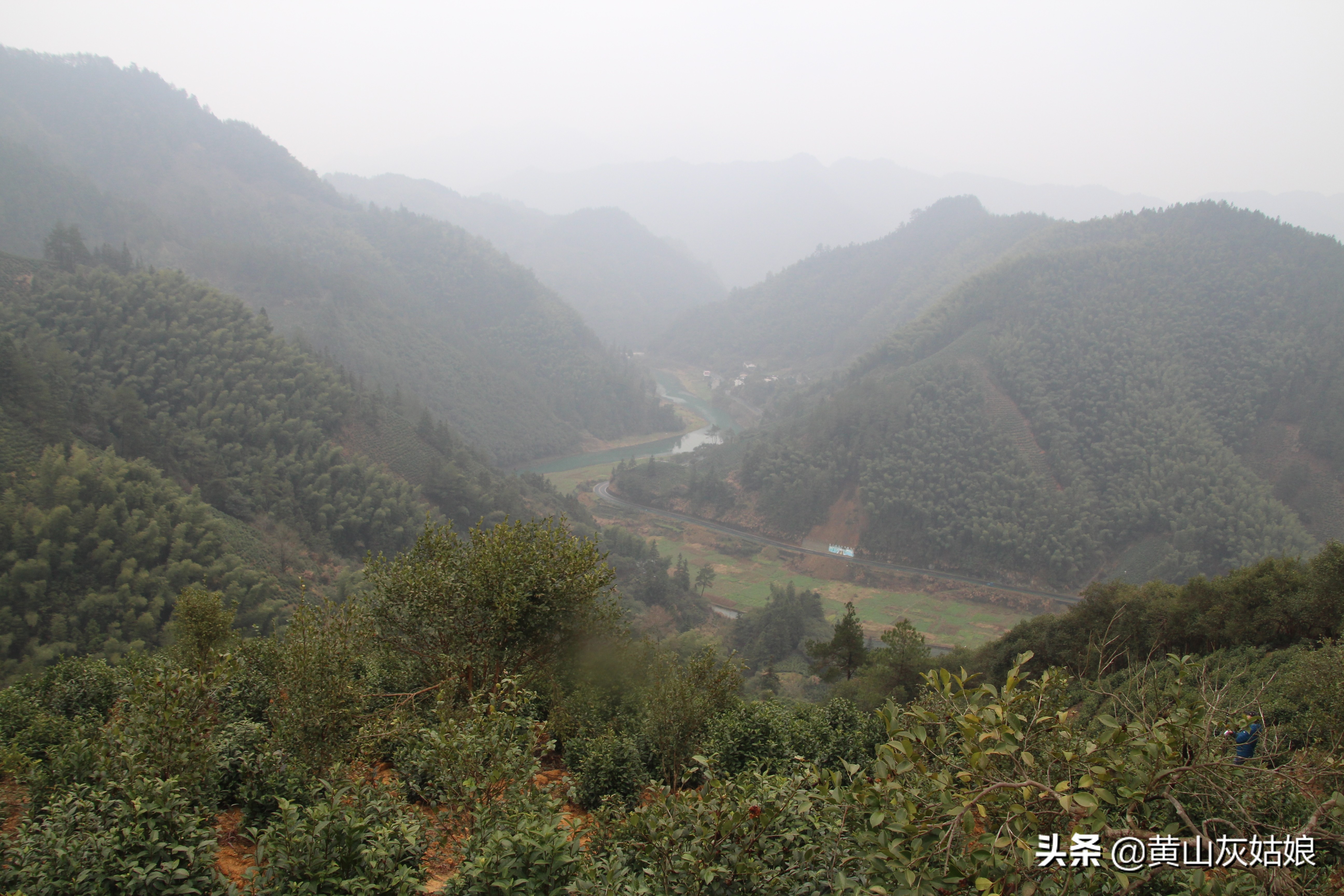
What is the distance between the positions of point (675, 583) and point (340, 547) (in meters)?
31.8

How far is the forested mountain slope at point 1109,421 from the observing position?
7169cm

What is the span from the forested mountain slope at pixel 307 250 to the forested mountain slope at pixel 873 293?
44.1 meters

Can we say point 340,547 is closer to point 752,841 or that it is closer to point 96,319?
point 96,319

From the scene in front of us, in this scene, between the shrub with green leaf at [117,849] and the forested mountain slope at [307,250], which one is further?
the forested mountain slope at [307,250]

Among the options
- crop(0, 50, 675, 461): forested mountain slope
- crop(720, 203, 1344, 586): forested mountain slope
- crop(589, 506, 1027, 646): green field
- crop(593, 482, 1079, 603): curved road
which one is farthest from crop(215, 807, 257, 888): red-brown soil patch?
crop(0, 50, 675, 461): forested mountain slope

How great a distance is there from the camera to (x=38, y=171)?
106 meters

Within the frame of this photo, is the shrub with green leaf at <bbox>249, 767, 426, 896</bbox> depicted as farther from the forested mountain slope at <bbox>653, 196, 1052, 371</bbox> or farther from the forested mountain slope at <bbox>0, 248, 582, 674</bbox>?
the forested mountain slope at <bbox>653, 196, 1052, 371</bbox>

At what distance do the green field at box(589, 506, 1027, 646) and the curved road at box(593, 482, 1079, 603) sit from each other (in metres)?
1.90

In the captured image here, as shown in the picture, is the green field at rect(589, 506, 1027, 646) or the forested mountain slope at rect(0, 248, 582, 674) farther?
the green field at rect(589, 506, 1027, 646)

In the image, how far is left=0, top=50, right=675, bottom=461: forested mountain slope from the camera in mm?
113375

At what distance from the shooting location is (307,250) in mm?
141375

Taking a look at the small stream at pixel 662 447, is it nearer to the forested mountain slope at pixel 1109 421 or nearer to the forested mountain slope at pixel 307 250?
the forested mountain slope at pixel 307 250

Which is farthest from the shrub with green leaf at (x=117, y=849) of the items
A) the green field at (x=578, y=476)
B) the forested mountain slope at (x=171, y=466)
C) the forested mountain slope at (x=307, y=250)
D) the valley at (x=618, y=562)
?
the forested mountain slope at (x=307, y=250)

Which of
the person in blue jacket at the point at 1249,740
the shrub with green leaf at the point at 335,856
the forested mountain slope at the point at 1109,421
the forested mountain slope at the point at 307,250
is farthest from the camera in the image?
the forested mountain slope at the point at 307,250
